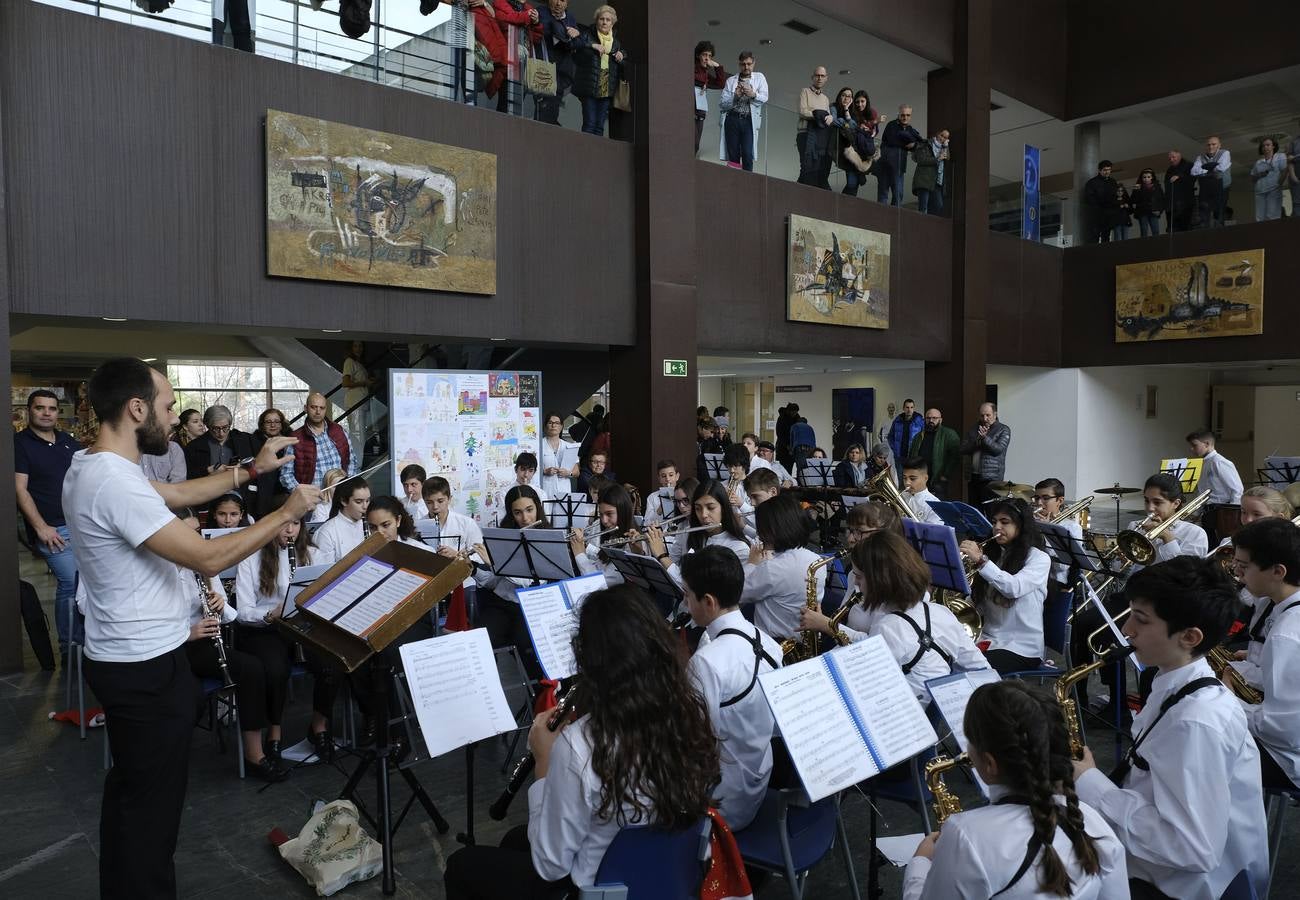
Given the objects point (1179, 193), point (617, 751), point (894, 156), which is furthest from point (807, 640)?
point (1179, 193)

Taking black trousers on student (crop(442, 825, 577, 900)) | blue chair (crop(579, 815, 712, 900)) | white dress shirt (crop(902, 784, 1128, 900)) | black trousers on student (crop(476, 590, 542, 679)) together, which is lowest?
black trousers on student (crop(476, 590, 542, 679))

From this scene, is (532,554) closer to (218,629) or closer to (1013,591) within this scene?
(218,629)

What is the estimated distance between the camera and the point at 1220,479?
30.3 ft

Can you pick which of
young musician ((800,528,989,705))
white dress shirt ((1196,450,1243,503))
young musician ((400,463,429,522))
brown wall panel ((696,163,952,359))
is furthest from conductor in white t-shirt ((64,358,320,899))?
white dress shirt ((1196,450,1243,503))

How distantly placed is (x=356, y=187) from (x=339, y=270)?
76 centimetres

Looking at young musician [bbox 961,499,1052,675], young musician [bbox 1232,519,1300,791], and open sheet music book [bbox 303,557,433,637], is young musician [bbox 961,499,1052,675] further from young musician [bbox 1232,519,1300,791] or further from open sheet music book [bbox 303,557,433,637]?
open sheet music book [bbox 303,557,433,637]

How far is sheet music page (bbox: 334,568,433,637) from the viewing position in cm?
322

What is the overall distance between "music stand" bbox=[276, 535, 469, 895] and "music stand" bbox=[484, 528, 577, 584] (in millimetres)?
1617

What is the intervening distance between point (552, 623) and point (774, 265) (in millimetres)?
8778

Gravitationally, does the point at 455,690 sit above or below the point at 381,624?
below

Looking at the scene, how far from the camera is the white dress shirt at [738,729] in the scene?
2.94 meters

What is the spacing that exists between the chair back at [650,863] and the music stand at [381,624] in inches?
51.5

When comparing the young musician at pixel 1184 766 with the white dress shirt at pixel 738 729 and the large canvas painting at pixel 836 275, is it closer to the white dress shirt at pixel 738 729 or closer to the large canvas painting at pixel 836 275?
the white dress shirt at pixel 738 729

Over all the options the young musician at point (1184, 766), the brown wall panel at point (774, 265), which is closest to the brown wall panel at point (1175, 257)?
the brown wall panel at point (774, 265)
